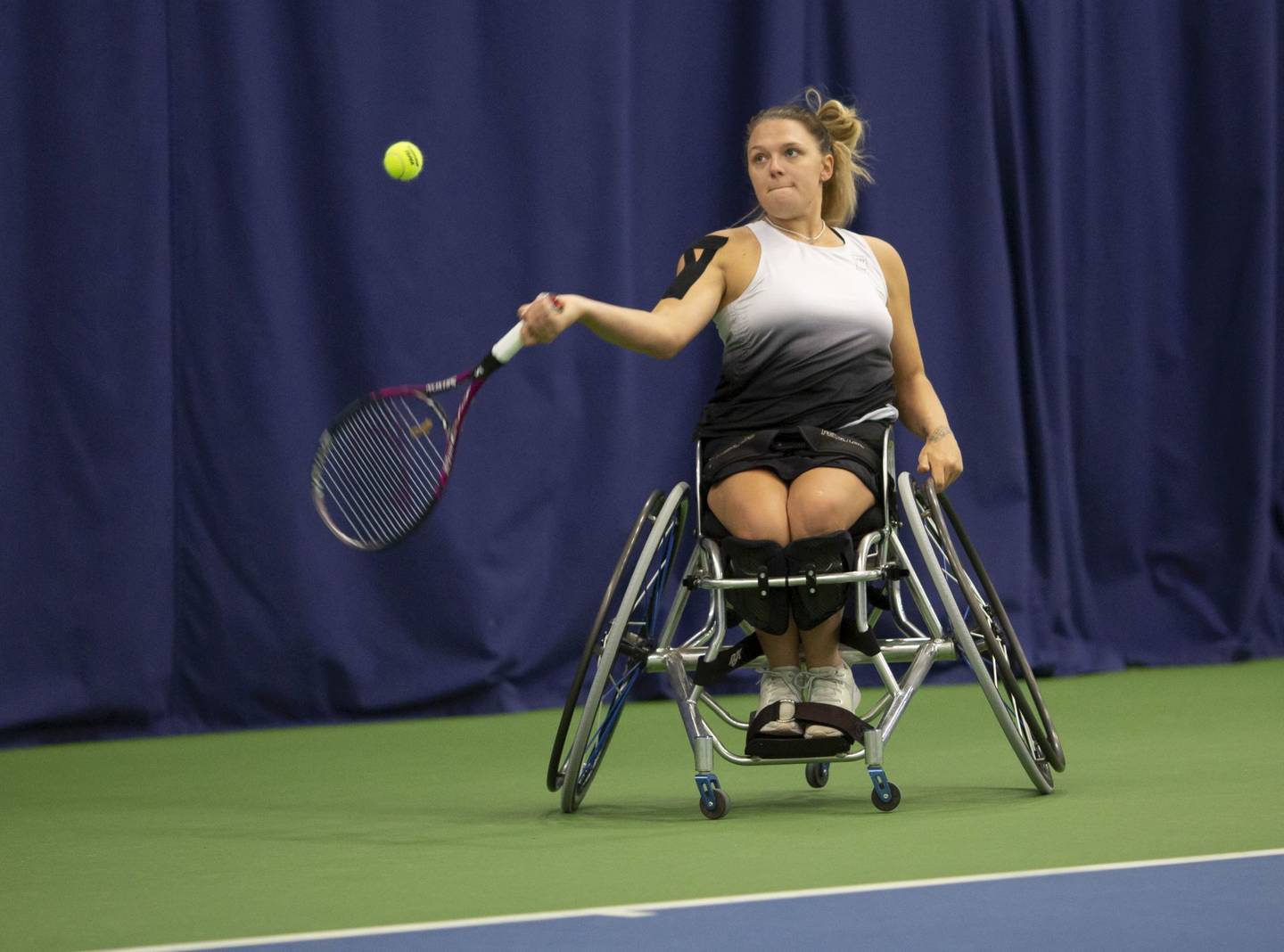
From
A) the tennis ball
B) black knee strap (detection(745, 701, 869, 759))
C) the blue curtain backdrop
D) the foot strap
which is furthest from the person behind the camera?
the blue curtain backdrop

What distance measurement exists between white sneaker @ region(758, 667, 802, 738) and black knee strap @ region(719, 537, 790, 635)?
82 millimetres

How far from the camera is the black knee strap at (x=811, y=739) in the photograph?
303cm

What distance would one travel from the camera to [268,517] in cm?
482

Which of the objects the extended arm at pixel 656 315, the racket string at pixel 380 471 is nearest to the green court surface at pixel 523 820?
the racket string at pixel 380 471

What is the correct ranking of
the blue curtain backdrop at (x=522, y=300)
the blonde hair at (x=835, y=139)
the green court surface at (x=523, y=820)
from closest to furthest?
the green court surface at (x=523, y=820), the blonde hair at (x=835, y=139), the blue curtain backdrop at (x=522, y=300)

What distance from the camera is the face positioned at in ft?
10.9

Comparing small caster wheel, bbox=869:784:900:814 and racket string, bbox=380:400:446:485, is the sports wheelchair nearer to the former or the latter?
small caster wheel, bbox=869:784:900:814

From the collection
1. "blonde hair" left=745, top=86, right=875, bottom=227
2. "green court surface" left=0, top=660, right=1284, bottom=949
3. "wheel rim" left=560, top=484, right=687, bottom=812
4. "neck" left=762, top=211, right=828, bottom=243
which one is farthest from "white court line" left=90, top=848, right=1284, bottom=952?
"blonde hair" left=745, top=86, right=875, bottom=227

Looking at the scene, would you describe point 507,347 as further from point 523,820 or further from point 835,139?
point 835,139

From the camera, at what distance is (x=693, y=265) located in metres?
3.30

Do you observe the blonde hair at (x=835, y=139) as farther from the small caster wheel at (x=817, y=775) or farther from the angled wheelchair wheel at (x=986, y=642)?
the small caster wheel at (x=817, y=775)

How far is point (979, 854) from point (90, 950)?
3.82 ft

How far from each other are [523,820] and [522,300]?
6.89 ft

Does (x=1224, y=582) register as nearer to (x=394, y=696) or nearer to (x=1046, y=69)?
(x=1046, y=69)
